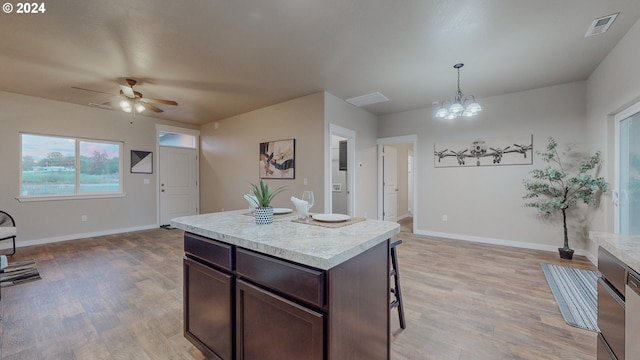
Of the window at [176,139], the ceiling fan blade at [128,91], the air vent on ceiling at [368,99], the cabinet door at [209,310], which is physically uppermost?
the air vent on ceiling at [368,99]

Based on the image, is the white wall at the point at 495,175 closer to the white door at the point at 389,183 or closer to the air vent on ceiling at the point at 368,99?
the white door at the point at 389,183

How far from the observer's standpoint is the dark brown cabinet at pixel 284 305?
1.03 meters

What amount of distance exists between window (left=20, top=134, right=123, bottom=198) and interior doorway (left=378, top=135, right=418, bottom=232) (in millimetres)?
5747

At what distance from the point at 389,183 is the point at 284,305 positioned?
17.6 feet

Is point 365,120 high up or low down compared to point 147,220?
up

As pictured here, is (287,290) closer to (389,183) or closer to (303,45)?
(303,45)

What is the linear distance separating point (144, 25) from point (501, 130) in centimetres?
526

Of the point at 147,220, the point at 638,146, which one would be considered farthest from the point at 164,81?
the point at 638,146

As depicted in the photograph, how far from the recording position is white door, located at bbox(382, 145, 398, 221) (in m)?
5.91

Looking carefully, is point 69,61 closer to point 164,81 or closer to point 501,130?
point 164,81

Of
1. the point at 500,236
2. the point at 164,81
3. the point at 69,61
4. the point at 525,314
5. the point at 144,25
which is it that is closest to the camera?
the point at 525,314

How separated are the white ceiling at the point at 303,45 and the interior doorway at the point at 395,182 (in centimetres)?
162

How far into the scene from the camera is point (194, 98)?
4.47 meters

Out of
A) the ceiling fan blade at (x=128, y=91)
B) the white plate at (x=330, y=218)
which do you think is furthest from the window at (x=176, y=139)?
the white plate at (x=330, y=218)
